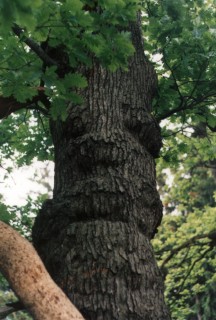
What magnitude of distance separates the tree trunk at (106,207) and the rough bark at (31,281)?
60cm

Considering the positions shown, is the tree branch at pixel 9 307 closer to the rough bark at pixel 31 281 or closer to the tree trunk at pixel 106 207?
the tree trunk at pixel 106 207

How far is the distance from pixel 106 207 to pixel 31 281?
1.03 metres

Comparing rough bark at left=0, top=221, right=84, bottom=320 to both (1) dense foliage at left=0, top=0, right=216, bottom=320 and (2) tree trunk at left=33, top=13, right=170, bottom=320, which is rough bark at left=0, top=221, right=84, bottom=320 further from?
(1) dense foliage at left=0, top=0, right=216, bottom=320

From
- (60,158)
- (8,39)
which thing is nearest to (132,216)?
(60,158)

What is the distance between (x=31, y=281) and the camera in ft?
6.49

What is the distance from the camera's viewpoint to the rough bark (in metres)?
1.84

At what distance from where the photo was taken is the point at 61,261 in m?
2.74

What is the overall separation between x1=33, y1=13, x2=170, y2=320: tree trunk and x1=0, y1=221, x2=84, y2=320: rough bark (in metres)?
0.60

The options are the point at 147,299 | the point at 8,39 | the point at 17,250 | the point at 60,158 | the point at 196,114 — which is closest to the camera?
the point at 17,250

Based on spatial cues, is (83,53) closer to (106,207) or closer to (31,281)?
(106,207)

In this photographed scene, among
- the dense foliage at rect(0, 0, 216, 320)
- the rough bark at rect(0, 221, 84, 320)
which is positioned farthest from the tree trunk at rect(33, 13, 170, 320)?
the rough bark at rect(0, 221, 84, 320)

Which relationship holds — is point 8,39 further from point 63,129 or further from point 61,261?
point 61,261

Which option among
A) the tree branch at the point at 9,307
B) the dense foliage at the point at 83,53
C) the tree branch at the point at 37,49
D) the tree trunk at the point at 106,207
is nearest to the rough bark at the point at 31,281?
the tree trunk at the point at 106,207

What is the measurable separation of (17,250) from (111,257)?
0.75 m
